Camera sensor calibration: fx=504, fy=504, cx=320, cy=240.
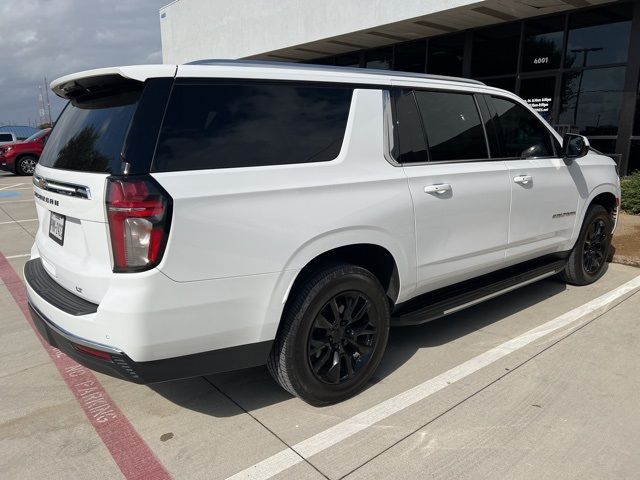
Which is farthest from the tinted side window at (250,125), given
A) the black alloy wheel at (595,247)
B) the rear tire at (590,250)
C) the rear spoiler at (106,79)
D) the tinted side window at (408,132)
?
the black alloy wheel at (595,247)

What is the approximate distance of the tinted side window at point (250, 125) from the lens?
2.42 metres

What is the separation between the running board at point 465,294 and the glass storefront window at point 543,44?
26.0 ft

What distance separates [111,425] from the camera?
2928 millimetres

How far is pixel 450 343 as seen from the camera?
13.0 feet

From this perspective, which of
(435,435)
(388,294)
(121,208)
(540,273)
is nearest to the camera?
(121,208)

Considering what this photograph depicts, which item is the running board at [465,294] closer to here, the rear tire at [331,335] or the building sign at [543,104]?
the rear tire at [331,335]

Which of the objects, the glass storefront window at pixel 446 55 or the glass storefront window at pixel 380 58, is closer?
the glass storefront window at pixel 446 55

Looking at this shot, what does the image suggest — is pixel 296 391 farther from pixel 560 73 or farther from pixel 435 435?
pixel 560 73

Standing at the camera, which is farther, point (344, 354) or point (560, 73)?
point (560, 73)

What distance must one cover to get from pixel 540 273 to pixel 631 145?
7.19 m

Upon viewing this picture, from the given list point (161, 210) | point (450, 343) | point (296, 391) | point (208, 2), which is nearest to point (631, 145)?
point (450, 343)

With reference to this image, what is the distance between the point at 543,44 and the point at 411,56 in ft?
12.8

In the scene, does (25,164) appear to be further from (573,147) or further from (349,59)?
(573,147)

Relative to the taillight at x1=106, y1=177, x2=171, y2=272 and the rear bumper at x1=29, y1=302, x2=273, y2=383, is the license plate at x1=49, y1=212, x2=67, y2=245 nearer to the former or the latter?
the rear bumper at x1=29, y1=302, x2=273, y2=383
